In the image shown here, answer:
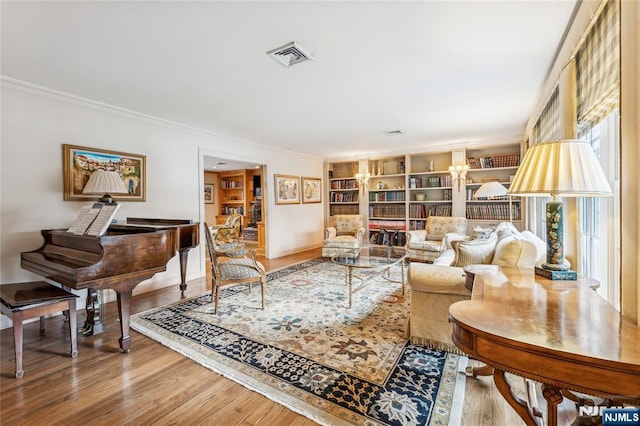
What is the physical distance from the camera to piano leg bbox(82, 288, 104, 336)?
271 cm

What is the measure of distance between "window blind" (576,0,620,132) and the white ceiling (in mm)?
330

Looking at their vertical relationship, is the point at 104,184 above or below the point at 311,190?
below

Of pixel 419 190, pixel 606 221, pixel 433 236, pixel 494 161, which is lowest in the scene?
pixel 433 236

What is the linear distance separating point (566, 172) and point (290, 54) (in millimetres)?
2021

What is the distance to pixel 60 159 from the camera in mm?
3186

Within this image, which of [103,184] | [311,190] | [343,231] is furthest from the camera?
[311,190]

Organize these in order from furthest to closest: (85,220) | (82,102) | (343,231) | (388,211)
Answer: (388,211) → (343,231) → (82,102) → (85,220)

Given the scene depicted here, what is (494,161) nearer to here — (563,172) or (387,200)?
(387,200)

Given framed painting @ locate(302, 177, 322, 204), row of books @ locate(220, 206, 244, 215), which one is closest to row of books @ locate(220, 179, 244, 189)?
row of books @ locate(220, 206, 244, 215)

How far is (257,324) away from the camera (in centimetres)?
285

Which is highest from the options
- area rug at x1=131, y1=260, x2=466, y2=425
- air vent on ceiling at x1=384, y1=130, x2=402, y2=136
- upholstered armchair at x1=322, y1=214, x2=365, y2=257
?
air vent on ceiling at x1=384, y1=130, x2=402, y2=136

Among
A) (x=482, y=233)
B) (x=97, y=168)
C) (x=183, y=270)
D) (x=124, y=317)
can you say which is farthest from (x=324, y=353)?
(x=97, y=168)

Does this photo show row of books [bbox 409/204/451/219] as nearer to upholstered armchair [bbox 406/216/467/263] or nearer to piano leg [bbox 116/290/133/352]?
upholstered armchair [bbox 406/216/467/263]

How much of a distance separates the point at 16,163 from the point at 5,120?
0.41 metres
